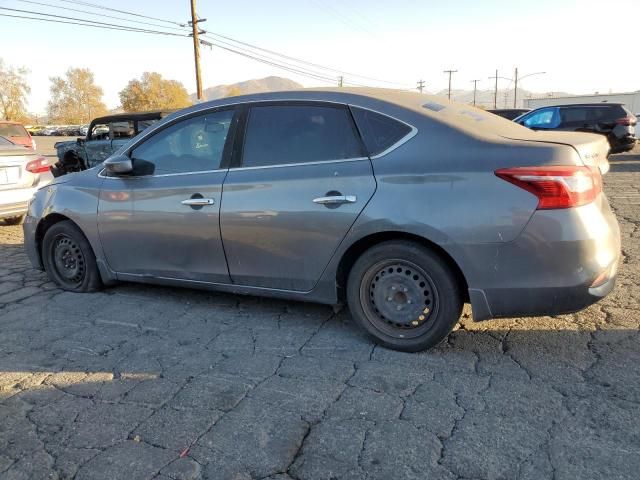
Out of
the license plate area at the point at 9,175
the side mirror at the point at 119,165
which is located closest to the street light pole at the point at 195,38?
the license plate area at the point at 9,175

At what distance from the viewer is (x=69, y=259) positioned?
475 centimetres

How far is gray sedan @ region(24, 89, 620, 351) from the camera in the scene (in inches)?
113

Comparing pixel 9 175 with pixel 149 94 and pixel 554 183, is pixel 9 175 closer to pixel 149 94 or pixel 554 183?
pixel 554 183

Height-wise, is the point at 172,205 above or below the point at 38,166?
below

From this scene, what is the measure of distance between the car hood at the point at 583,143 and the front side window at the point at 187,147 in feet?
6.66

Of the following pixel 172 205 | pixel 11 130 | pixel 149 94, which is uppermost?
pixel 149 94

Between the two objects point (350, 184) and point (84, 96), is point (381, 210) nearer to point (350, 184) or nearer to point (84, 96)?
point (350, 184)

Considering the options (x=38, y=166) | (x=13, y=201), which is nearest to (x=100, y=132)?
(x=38, y=166)

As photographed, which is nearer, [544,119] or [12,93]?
[544,119]

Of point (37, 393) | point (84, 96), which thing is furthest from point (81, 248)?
point (84, 96)

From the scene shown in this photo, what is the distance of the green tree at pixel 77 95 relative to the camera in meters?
106

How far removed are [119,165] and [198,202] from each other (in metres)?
0.81

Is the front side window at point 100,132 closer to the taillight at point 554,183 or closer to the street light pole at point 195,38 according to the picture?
the taillight at point 554,183

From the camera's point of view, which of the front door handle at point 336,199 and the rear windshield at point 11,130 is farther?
the rear windshield at point 11,130
